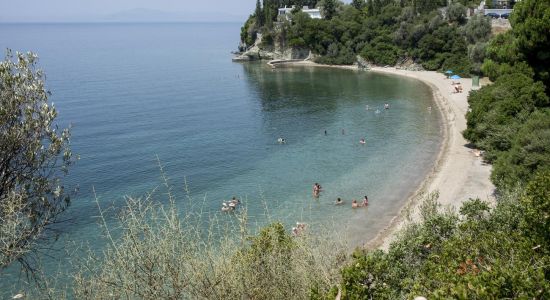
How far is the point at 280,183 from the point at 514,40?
2365 centimetres

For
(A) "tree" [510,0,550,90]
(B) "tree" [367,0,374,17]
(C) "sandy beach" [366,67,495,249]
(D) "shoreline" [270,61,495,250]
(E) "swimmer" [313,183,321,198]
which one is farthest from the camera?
(B) "tree" [367,0,374,17]

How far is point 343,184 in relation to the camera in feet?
125

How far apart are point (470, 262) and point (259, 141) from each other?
40.0m

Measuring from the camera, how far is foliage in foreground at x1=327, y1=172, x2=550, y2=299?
923cm

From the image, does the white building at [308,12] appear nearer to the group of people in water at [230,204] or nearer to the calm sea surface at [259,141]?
the calm sea surface at [259,141]

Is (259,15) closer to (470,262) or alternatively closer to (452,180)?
(452,180)

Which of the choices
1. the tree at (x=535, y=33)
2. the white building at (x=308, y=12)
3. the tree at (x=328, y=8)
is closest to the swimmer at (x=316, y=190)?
the tree at (x=535, y=33)

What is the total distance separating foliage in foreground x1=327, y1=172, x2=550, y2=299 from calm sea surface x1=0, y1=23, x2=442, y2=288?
10507mm

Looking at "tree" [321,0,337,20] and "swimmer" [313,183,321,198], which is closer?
"swimmer" [313,183,321,198]

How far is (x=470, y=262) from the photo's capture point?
12672mm

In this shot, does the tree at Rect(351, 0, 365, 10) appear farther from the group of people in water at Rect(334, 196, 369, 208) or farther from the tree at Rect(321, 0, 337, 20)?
the group of people in water at Rect(334, 196, 369, 208)

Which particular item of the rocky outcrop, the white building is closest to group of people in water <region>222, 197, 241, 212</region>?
the rocky outcrop

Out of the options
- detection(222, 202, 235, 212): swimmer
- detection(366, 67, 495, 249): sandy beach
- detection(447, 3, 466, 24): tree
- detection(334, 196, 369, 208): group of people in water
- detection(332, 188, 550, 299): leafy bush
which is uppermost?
detection(447, 3, 466, 24): tree

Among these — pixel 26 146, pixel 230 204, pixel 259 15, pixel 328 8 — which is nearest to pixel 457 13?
pixel 328 8
